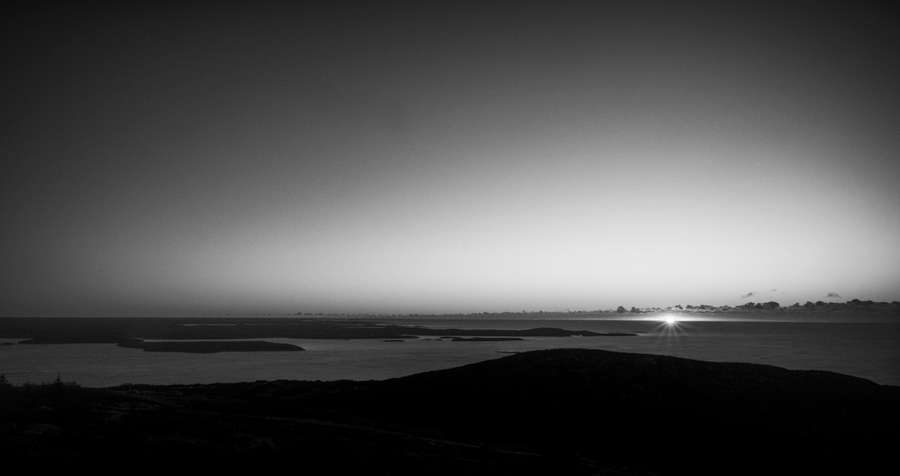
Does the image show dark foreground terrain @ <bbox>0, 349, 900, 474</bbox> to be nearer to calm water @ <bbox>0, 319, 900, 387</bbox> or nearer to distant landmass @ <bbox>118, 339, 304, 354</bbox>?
calm water @ <bbox>0, 319, 900, 387</bbox>

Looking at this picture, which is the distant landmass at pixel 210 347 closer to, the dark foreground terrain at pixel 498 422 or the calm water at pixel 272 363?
the calm water at pixel 272 363

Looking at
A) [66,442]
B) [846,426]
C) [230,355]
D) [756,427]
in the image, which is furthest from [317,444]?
[230,355]

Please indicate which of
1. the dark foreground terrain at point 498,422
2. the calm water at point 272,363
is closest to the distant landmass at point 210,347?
the calm water at point 272,363

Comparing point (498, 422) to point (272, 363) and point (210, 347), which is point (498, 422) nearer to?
point (272, 363)

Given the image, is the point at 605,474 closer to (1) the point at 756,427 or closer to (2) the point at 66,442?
(1) the point at 756,427

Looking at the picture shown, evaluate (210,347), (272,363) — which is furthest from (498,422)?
(210,347)

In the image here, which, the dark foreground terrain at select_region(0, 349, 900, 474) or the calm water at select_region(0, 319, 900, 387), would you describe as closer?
the dark foreground terrain at select_region(0, 349, 900, 474)

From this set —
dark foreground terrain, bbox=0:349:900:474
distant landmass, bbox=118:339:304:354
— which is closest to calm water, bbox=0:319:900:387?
distant landmass, bbox=118:339:304:354

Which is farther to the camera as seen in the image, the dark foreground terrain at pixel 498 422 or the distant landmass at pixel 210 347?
the distant landmass at pixel 210 347

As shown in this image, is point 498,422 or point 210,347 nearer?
point 498,422
